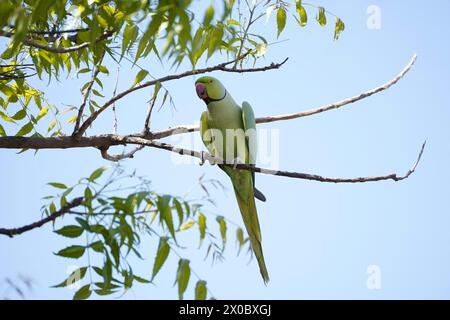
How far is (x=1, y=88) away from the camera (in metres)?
3.24

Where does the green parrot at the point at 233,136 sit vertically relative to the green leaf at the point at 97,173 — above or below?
above

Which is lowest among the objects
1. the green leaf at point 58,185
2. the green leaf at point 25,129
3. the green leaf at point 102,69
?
the green leaf at point 58,185

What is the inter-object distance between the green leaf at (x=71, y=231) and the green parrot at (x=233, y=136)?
2.16 meters

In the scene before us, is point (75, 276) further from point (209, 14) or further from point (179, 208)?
point (209, 14)

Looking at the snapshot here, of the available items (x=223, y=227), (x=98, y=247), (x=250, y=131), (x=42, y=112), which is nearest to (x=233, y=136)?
(x=250, y=131)

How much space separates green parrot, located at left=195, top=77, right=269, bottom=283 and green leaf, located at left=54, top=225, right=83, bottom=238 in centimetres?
216

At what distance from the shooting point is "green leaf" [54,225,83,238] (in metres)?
1.94

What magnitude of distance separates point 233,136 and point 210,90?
16.8 inches

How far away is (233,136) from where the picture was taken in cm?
441

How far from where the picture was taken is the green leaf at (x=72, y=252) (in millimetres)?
1955

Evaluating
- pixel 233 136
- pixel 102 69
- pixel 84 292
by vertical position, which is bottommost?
pixel 84 292

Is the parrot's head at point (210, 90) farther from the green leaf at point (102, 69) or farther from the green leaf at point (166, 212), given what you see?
the green leaf at point (166, 212)

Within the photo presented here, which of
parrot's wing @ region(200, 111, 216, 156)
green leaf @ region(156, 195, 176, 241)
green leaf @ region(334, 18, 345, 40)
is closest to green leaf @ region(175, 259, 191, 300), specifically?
green leaf @ region(156, 195, 176, 241)

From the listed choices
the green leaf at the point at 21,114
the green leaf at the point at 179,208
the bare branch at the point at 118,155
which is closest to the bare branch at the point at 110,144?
the bare branch at the point at 118,155
